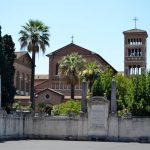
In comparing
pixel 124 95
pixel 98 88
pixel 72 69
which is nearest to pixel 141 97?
pixel 124 95

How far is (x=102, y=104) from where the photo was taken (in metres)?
42.2

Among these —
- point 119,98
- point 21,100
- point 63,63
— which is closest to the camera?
point 119,98

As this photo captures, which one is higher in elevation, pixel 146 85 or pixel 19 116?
pixel 146 85

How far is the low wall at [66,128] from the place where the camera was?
41406mm

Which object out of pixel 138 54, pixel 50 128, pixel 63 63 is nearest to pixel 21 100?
pixel 63 63

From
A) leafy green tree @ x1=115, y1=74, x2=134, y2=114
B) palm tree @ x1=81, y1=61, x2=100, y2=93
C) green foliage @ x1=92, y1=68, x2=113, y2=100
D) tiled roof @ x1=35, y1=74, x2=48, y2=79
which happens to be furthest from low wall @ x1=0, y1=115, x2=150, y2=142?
tiled roof @ x1=35, y1=74, x2=48, y2=79

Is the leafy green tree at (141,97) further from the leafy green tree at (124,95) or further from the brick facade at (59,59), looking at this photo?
the brick facade at (59,59)

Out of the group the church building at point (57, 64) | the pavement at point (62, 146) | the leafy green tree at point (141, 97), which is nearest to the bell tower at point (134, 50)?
the church building at point (57, 64)

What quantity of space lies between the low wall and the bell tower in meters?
52.7

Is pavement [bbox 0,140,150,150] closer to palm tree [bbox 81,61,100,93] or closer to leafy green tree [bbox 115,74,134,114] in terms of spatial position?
leafy green tree [bbox 115,74,134,114]

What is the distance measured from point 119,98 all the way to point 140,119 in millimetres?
10951

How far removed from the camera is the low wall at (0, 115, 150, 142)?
4141cm

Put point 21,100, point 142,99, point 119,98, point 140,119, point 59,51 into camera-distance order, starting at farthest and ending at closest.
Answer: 1. point 59,51
2. point 21,100
3. point 119,98
4. point 142,99
5. point 140,119

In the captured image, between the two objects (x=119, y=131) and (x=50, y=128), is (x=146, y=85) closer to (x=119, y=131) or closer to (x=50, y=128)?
(x=119, y=131)
